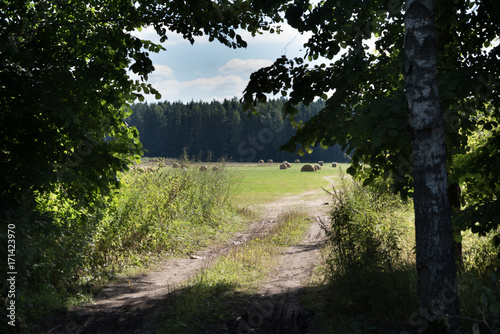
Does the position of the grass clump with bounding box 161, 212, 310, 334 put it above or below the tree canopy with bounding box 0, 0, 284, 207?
below

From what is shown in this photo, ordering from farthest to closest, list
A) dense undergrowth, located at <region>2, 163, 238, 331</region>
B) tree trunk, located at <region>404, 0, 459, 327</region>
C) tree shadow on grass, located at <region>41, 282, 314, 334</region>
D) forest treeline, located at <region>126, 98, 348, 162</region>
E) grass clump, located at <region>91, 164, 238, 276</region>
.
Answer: forest treeline, located at <region>126, 98, 348, 162</region>, grass clump, located at <region>91, 164, 238, 276</region>, dense undergrowth, located at <region>2, 163, 238, 331</region>, tree shadow on grass, located at <region>41, 282, 314, 334</region>, tree trunk, located at <region>404, 0, 459, 327</region>

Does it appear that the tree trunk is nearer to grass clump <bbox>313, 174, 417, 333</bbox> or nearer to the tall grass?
grass clump <bbox>313, 174, 417, 333</bbox>

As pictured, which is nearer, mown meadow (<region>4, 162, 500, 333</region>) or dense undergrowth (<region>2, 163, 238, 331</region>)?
mown meadow (<region>4, 162, 500, 333</region>)

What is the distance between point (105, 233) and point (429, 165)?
25.1 feet

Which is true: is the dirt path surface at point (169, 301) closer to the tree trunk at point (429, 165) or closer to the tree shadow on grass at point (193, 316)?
the tree shadow on grass at point (193, 316)

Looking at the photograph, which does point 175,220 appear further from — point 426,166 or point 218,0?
point 426,166

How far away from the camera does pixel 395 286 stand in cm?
586

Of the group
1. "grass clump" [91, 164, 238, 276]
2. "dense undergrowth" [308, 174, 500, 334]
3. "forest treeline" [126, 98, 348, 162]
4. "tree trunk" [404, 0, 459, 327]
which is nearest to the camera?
"tree trunk" [404, 0, 459, 327]

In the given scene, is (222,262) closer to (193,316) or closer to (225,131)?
A: (193,316)

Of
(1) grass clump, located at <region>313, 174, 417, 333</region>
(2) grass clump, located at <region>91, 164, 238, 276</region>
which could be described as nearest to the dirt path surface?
(1) grass clump, located at <region>313, 174, 417, 333</region>

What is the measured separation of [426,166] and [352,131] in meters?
0.97

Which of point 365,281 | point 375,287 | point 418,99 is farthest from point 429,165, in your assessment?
point 365,281

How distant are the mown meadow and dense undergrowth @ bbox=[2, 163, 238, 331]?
1.1 inches

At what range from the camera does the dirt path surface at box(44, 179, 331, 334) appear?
5.96m
